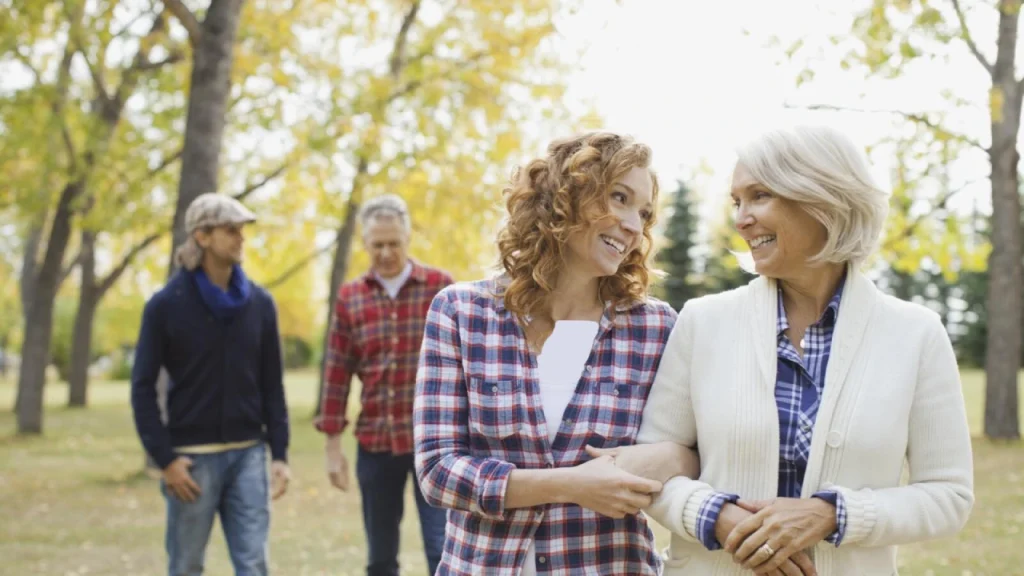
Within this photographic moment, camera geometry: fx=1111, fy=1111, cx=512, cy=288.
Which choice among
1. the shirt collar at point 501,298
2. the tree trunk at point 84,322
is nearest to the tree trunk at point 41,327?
the tree trunk at point 84,322

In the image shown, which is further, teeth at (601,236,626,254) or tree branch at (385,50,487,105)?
tree branch at (385,50,487,105)

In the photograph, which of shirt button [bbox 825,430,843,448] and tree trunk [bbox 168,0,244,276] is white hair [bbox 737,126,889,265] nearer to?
shirt button [bbox 825,430,843,448]

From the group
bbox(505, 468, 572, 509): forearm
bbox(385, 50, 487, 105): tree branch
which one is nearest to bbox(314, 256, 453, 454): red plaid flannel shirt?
bbox(505, 468, 572, 509): forearm

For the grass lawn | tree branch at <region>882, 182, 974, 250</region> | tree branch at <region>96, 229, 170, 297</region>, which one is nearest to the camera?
the grass lawn

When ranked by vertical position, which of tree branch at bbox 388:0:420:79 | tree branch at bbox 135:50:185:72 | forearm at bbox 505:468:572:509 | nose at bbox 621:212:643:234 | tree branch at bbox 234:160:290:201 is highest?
tree branch at bbox 388:0:420:79

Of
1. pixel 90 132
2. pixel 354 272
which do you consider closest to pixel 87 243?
pixel 354 272

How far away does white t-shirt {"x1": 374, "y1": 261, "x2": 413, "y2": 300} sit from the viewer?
6340 millimetres

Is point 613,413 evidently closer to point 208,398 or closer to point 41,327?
point 208,398

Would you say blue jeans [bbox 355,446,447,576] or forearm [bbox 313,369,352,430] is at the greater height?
forearm [bbox 313,369,352,430]

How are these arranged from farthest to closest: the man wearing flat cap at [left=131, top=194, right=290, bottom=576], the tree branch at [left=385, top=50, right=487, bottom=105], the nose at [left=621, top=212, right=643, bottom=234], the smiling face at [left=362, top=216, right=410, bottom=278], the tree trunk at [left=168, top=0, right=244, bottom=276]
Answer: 1. the tree branch at [left=385, top=50, right=487, bottom=105]
2. the tree trunk at [left=168, top=0, right=244, bottom=276]
3. the smiling face at [left=362, top=216, right=410, bottom=278]
4. the man wearing flat cap at [left=131, top=194, right=290, bottom=576]
5. the nose at [left=621, top=212, right=643, bottom=234]

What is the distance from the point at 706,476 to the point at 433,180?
14437mm

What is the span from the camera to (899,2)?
1145cm

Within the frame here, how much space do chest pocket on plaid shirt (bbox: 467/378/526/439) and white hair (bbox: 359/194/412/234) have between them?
11.5 feet

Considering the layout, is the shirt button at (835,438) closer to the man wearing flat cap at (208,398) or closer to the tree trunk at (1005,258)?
the man wearing flat cap at (208,398)
